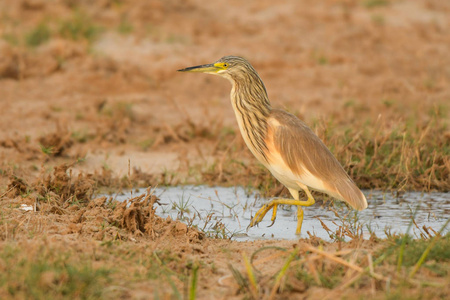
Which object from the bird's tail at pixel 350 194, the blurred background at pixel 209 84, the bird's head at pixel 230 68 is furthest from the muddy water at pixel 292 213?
the bird's head at pixel 230 68

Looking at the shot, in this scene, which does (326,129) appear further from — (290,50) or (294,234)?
(290,50)

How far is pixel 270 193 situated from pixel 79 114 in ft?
11.2

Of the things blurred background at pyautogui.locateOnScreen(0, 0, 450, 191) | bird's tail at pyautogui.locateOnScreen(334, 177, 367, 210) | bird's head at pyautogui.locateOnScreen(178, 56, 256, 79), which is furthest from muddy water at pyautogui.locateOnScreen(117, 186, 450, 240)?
bird's head at pyautogui.locateOnScreen(178, 56, 256, 79)

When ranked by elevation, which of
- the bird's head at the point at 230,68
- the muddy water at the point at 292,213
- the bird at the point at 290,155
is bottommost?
the muddy water at the point at 292,213

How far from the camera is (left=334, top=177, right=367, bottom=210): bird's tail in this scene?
4.98m

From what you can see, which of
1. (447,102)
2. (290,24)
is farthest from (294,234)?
(290,24)

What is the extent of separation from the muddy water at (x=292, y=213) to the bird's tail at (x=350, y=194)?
0.11m

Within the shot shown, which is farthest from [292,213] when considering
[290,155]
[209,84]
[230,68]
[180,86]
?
[209,84]

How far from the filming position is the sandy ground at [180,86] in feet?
16.8

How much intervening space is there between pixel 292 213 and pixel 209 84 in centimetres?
501

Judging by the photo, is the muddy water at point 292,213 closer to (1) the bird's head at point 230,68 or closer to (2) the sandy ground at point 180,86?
(2) the sandy ground at point 180,86

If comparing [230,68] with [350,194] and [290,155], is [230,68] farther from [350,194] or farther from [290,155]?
[350,194]

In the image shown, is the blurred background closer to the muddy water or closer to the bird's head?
the muddy water

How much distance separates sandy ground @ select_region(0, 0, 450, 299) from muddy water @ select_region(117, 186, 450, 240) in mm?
280
